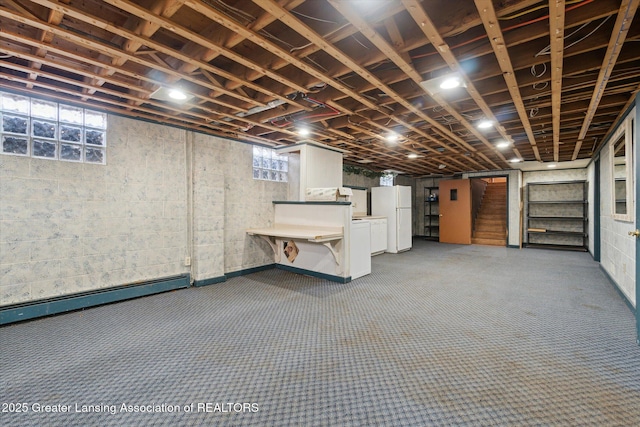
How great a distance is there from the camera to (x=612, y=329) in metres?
2.66

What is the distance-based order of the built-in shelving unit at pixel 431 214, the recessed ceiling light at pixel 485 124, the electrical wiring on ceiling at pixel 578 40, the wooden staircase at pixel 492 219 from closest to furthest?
the electrical wiring on ceiling at pixel 578 40, the recessed ceiling light at pixel 485 124, the wooden staircase at pixel 492 219, the built-in shelving unit at pixel 431 214

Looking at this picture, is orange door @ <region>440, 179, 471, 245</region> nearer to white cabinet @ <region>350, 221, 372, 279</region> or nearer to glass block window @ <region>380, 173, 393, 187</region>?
glass block window @ <region>380, 173, 393, 187</region>

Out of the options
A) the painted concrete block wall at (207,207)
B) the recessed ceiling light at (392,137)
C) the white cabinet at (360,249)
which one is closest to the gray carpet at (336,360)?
the painted concrete block wall at (207,207)

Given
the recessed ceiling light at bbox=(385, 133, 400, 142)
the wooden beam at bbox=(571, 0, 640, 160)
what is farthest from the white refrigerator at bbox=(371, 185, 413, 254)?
the wooden beam at bbox=(571, 0, 640, 160)

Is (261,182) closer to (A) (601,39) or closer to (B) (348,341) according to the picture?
(B) (348,341)

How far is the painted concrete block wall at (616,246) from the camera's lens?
325cm

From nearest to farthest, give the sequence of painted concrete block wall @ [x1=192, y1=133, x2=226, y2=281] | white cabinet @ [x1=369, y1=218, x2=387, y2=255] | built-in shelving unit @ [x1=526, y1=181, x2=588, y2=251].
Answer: painted concrete block wall @ [x1=192, y1=133, x2=226, y2=281]
white cabinet @ [x1=369, y1=218, x2=387, y2=255]
built-in shelving unit @ [x1=526, y1=181, x2=588, y2=251]

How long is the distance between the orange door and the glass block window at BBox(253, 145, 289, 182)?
19.2 feet

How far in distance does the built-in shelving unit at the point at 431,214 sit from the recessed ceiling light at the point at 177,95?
29.2ft

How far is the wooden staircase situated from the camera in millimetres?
8730

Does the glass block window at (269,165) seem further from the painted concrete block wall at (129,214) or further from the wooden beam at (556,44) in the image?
the wooden beam at (556,44)

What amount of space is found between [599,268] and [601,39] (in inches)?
203

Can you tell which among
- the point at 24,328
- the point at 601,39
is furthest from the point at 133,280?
the point at 601,39

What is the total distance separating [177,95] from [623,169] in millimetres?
5607
